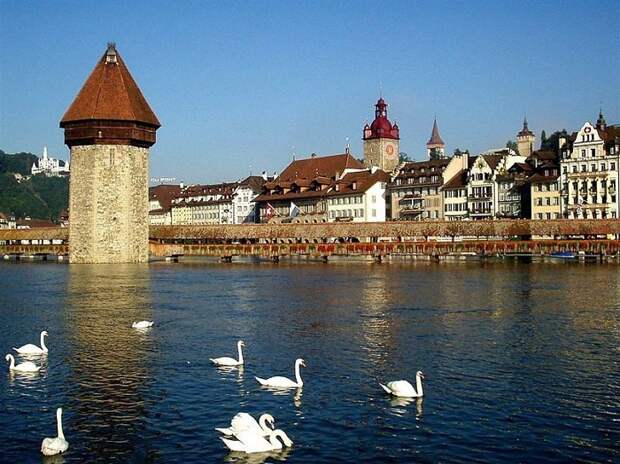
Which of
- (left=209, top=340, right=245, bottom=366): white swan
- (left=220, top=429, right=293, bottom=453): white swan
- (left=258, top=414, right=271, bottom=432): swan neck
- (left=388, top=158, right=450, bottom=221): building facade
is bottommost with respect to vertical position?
(left=220, top=429, right=293, bottom=453): white swan

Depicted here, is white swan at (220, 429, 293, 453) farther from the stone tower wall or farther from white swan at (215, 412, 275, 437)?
the stone tower wall

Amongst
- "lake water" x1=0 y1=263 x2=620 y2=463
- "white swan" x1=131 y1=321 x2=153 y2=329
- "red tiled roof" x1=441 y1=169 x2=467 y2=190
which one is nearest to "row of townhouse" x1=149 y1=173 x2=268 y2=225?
"red tiled roof" x1=441 y1=169 x2=467 y2=190

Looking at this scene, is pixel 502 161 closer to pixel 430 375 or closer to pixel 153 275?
pixel 153 275

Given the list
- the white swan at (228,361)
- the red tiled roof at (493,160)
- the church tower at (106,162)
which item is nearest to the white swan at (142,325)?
the white swan at (228,361)

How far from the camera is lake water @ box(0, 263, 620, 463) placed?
11.8m

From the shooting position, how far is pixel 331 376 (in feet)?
Result: 53.5

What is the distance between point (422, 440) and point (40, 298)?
25.0 meters

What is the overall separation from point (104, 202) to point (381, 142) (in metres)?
48.5

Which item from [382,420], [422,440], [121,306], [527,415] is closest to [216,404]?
[382,420]

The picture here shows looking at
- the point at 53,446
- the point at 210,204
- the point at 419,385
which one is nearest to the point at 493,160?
the point at 210,204

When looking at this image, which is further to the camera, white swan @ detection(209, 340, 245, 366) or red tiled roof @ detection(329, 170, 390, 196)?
red tiled roof @ detection(329, 170, 390, 196)

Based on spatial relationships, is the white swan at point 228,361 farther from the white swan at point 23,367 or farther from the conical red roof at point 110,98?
the conical red roof at point 110,98

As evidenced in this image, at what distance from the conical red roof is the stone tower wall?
90.2 inches

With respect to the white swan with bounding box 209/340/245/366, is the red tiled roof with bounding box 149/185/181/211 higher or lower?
higher
